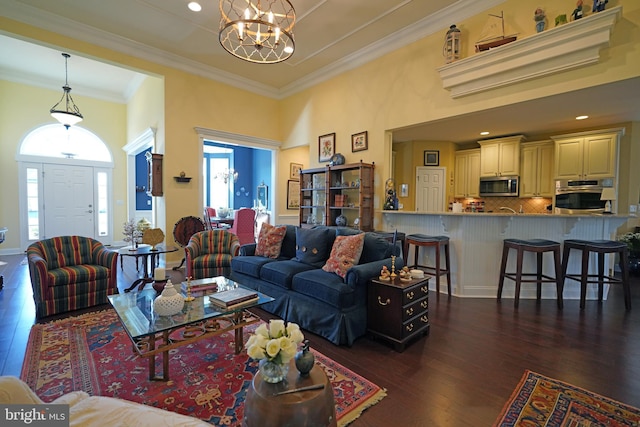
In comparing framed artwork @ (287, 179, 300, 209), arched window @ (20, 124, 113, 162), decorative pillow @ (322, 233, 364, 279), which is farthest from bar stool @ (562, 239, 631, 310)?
arched window @ (20, 124, 113, 162)

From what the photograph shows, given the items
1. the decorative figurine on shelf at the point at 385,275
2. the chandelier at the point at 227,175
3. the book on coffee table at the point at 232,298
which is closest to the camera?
the book on coffee table at the point at 232,298

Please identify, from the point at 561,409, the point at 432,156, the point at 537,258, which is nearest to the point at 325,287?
the point at 561,409

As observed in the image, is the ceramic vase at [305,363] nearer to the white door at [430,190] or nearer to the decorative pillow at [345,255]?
the decorative pillow at [345,255]

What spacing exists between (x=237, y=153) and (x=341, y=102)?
609cm

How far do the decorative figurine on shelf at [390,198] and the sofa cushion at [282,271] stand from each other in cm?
209

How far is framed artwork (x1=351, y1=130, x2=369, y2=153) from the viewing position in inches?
205

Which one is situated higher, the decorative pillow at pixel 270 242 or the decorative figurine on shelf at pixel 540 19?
the decorative figurine on shelf at pixel 540 19

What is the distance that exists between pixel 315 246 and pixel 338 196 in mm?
2092

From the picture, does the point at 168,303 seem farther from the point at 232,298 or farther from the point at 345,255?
the point at 345,255

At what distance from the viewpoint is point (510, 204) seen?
6.69 meters

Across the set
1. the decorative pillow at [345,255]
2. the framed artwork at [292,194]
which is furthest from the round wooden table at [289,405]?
the framed artwork at [292,194]

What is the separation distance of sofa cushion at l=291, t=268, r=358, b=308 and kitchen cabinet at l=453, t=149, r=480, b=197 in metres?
5.41

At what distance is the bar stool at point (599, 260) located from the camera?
3391mm

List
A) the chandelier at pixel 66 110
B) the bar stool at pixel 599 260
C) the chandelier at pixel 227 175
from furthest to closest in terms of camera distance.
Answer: the chandelier at pixel 227 175 → the chandelier at pixel 66 110 → the bar stool at pixel 599 260
